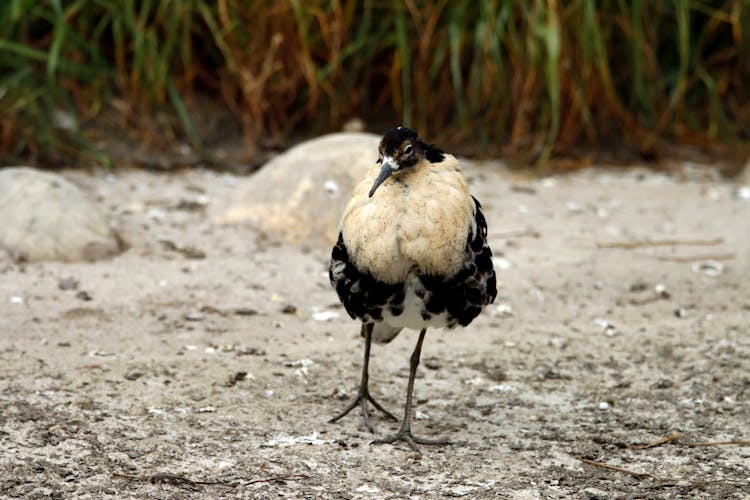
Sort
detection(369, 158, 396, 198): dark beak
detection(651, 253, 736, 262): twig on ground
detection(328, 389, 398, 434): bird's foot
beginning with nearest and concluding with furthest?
detection(369, 158, 396, 198): dark beak → detection(328, 389, 398, 434): bird's foot → detection(651, 253, 736, 262): twig on ground

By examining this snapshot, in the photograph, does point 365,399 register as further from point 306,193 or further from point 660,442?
point 306,193

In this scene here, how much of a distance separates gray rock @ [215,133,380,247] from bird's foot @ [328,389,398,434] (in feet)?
6.30

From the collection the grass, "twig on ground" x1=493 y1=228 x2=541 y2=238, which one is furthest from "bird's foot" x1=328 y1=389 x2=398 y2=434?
the grass

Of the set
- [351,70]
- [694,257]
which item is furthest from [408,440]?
[351,70]

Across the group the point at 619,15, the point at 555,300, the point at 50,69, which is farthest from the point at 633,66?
the point at 50,69

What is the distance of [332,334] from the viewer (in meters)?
5.28

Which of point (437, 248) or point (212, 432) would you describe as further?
point (212, 432)

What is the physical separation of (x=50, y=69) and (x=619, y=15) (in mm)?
3769

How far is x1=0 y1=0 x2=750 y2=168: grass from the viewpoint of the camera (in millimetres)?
7254

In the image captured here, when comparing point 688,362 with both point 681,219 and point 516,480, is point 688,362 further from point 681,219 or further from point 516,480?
point 681,219

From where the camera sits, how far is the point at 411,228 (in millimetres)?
3834

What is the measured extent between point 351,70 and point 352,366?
322 centimetres

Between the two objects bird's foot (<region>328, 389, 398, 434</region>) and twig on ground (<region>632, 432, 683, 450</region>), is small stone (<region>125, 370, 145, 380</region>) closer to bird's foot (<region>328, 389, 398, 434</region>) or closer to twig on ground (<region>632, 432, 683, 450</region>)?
bird's foot (<region>328, 389, 398, 434</region>)

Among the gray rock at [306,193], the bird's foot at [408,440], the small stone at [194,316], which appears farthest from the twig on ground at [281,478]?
the gray rock at [306,193]
